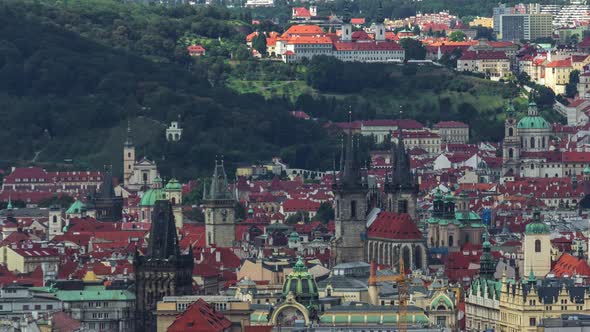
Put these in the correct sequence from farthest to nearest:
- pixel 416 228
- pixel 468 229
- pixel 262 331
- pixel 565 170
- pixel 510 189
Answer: pixel 565 170
pixel 510 189
pixel 468 229
pixel 416 228
pixel 262 331

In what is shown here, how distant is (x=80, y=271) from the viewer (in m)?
127

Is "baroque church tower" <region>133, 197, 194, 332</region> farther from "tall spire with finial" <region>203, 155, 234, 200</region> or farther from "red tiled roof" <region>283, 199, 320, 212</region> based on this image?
"red tiled roof" <region>283, 199, 320, 212</region>

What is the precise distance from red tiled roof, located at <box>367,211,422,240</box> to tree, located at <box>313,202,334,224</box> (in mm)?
30089

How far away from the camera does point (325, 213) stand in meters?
168

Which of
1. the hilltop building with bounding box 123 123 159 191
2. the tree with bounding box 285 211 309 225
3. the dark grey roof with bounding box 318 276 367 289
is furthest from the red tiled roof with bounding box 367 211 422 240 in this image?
the hilltop building with bounding box 123 123 159 191

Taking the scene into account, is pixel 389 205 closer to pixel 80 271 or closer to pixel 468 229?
pixel 468 229

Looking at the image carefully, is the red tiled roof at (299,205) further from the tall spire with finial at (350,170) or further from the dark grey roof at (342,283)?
the dark grey roof at (342,283)

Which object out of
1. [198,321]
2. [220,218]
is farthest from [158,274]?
[220,218]

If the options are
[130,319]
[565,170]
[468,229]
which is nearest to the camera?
[130,319]

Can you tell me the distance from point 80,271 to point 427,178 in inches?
2592

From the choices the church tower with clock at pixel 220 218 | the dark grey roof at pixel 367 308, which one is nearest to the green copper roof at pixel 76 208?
the church tower with clock at pixel 220 218

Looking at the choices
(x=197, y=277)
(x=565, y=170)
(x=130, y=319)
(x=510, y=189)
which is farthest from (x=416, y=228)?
(x=565, y=170)

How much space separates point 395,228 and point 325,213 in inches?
1358

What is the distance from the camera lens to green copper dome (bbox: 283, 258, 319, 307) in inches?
4279
